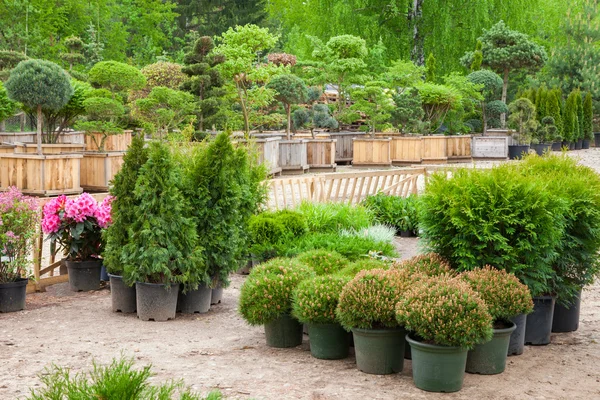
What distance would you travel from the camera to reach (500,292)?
20.2 feet

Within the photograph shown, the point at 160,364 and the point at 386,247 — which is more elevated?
the point at 386,247

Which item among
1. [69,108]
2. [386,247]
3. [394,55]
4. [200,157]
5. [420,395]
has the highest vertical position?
[394,55]

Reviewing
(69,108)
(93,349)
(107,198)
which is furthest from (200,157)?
(69,108)

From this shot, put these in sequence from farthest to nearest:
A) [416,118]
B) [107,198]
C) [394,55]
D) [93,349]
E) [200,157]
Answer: [394,55] < [416,118] < [107,198] < [200,157] < [93,349]

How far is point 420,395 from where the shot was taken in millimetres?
5527

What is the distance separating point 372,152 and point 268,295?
17.5m

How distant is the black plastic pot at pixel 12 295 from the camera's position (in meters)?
7.84

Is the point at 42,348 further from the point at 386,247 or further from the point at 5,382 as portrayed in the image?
the point at 386,247

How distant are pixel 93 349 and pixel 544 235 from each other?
3590mm

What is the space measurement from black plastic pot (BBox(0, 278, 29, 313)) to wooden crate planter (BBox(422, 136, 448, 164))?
18589 millimetres

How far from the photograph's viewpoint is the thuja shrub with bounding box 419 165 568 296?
668 cm

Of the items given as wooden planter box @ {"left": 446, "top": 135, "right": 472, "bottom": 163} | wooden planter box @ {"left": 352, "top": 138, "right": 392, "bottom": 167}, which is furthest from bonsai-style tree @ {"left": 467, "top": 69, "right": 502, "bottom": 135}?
wooden planter box @ {"left": 352, "top": 138, "right": 392, "bottom": 167}

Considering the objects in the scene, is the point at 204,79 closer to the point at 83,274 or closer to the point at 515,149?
the point at 83,274

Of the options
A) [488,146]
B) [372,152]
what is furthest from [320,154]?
[488,146]
